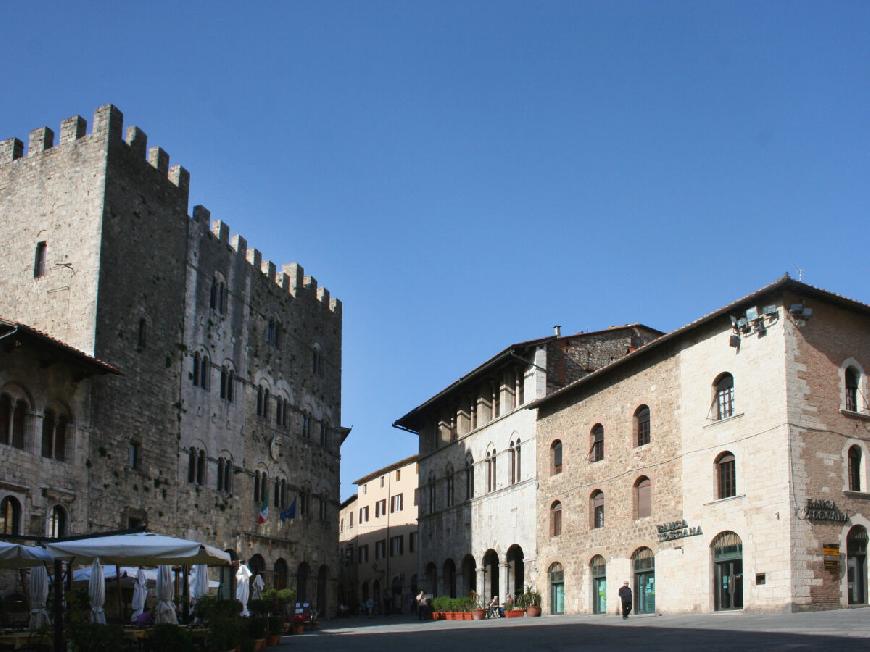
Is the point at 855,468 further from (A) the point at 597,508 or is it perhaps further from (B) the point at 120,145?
(B) the point at 120,145

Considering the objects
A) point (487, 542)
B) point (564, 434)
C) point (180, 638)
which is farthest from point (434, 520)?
point (180, 638)

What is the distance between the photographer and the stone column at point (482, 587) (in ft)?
154

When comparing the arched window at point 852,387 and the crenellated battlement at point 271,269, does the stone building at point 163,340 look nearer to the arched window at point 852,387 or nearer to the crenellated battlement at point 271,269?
the crenellated battlement at point 271,269

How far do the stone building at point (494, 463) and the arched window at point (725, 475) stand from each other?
11549 mm

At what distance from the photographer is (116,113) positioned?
36.3m

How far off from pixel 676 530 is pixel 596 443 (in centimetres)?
611

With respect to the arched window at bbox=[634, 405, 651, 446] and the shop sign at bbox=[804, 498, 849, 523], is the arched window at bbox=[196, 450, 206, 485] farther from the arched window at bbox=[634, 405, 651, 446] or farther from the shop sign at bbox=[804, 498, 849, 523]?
the shop sign at bbox=[804, 498, 849, 523]

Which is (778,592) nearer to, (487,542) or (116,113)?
(487,542)

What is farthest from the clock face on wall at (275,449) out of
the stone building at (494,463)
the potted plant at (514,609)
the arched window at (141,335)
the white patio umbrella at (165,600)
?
the white patio umbrella at (165,600)

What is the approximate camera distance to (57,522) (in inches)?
1214

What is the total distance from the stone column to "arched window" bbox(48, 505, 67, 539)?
21088 millimetres

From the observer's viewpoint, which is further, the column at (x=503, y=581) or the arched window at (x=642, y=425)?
the column at (x=503, y=581)

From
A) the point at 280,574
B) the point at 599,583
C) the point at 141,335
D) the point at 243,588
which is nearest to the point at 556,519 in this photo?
the point at 599,583

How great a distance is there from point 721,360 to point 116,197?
19.8 meters
